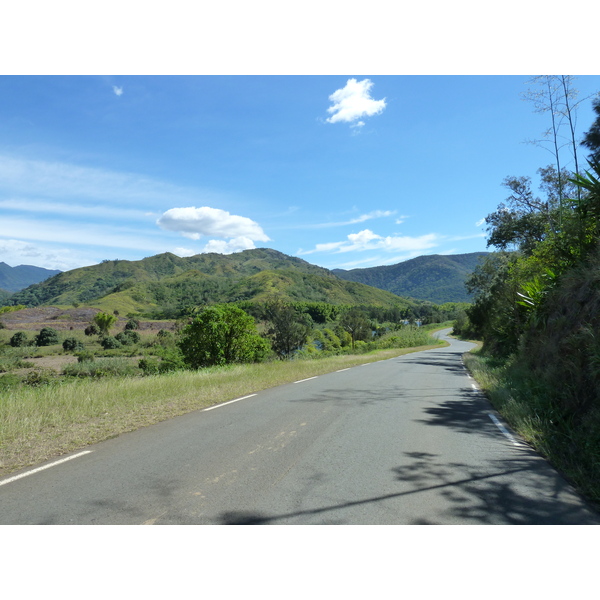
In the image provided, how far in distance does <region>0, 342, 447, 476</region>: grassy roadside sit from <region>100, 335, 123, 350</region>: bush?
4497cm

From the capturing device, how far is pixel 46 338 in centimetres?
5494

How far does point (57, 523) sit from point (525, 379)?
1014 centimetres

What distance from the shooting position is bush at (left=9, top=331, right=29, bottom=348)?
→ 2050 inches

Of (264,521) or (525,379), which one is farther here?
(525,379)

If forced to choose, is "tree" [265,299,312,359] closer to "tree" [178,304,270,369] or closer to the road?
"tree" [178,304,270,369]

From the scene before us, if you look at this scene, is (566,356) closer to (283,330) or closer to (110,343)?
(283,330)

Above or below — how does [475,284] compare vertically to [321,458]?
above

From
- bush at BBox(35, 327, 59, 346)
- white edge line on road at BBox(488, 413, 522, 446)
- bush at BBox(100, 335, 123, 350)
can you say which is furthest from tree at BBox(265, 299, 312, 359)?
bush at BBox(35, 327, 59, 346)

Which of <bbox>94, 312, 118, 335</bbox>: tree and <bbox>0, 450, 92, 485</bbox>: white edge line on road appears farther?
<bbox>94, 312, 118, 335</bbox>: tree

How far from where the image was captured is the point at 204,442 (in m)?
6.01

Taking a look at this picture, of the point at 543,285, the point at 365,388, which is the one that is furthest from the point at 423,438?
the point at 543,285

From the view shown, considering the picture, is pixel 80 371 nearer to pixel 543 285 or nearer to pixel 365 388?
pixel 365 388

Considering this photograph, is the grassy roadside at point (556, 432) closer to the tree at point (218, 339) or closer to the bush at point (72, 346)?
the tree at point (218, 339)

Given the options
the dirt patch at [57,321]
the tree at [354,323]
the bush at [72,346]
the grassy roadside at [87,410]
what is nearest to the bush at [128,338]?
the bush at [72,346]
